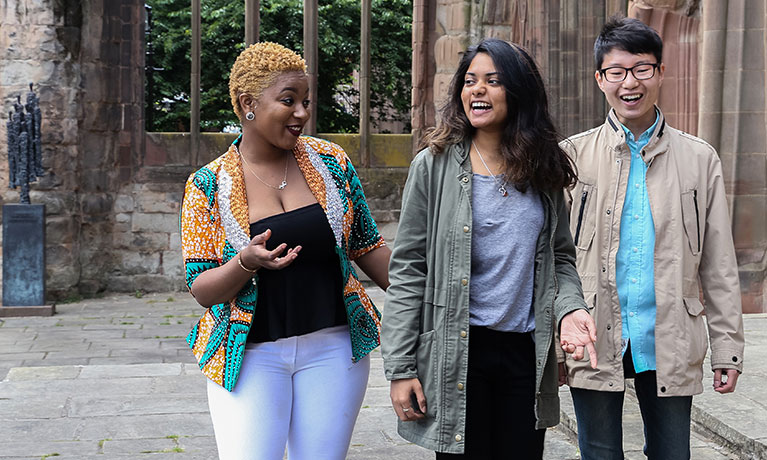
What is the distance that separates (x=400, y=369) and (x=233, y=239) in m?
0.52

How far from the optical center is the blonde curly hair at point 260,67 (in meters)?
2.54

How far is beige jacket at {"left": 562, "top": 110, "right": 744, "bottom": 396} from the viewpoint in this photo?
263cm

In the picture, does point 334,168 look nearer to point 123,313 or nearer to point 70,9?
point 123,313

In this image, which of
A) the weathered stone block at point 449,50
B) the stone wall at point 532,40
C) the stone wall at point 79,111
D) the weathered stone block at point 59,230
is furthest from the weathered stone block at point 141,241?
the weathered stone block at point 449,50

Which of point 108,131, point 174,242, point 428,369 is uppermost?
point 108,131

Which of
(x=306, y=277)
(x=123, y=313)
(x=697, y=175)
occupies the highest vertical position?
(x=697, y=175)

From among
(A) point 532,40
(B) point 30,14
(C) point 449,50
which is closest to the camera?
(A) point 532,40

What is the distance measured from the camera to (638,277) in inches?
105

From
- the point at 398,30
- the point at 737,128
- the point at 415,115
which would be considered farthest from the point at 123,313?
the point at 398,30

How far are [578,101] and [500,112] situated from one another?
7.73 meters

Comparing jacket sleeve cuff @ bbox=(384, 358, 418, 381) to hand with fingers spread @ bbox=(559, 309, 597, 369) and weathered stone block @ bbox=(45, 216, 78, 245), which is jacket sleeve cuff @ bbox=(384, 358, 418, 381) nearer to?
hand with fingers spread @ bbox=(559, 309, 597, 369)

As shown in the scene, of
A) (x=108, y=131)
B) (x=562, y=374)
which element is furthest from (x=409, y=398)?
(x=108, y=131)

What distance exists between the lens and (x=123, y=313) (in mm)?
10555

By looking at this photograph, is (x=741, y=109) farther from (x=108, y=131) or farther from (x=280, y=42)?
(x=280, y=42)
